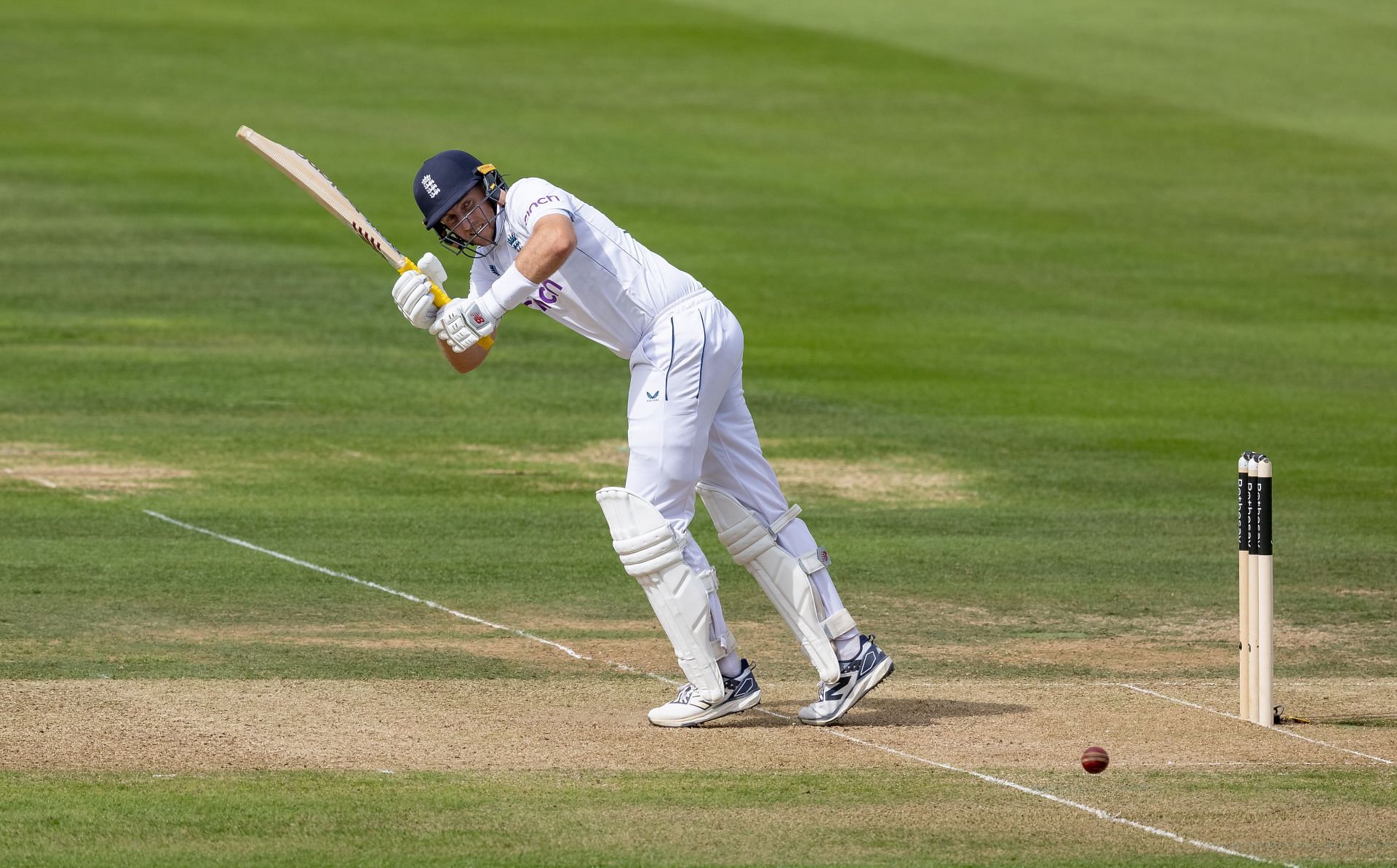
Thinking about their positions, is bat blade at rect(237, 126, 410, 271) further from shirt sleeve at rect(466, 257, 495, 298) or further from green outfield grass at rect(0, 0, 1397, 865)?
green outfield grass at rect(0, 0, 1397, 865)

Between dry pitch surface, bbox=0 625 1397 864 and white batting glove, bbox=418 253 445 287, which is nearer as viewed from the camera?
dry pitch surface, bbox=0 625 1397 864

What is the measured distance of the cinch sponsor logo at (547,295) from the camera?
7.90 metres

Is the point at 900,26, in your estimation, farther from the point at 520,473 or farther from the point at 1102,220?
the point at 520,473

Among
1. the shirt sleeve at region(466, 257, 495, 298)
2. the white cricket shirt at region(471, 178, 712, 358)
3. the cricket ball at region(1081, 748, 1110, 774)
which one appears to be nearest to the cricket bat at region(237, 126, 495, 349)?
the shirt sleeve at region(466, 257, 495, 298)

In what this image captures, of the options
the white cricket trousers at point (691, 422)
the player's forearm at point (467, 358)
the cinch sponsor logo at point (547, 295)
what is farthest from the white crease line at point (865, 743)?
the cinch sponsor logo at point (547, 295)

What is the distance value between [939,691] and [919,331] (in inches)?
458

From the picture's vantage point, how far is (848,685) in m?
7.95

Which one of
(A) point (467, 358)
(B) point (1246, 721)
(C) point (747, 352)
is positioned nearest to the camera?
(B) point (1246, 721)

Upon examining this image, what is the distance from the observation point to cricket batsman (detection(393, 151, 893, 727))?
305 inches

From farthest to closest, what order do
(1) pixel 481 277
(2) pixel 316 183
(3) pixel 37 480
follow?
(3) pixel 37 480, (2) pixel 316 183, (1) pixel 481 277

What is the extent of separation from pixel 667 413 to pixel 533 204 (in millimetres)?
915

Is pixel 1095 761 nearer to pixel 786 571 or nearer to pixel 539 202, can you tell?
pixel 786 571

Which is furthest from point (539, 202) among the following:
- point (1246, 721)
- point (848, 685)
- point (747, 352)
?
point (747, 352)

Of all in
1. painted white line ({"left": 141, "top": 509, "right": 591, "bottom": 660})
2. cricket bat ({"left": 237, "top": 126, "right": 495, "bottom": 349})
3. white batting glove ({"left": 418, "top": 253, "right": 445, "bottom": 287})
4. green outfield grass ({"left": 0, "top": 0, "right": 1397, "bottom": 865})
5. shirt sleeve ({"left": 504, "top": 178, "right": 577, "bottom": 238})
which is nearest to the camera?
shirt sleeve ({"left": 504, "top": 178, "right": 577, "bottom": 238})
